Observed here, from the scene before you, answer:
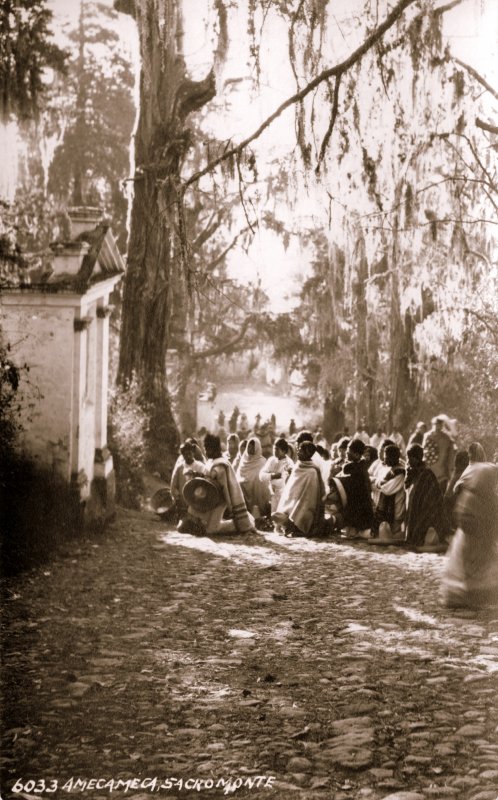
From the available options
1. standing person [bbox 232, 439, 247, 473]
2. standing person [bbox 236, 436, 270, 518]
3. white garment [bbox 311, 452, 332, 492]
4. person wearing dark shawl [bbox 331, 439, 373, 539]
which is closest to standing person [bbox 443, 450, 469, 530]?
person wearing dark shawl [bbox 331, 439, 373, 539]

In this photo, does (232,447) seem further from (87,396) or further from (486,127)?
(486,127)

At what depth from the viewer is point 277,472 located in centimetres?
1631

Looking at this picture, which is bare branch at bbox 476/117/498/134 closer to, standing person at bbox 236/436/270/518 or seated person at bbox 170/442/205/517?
seated person at bbox 170/442/205/517

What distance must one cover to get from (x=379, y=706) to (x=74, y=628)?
3.00 metres

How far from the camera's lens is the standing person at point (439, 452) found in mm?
16484

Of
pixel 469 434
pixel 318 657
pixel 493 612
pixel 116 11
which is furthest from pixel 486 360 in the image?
pixel 318 657

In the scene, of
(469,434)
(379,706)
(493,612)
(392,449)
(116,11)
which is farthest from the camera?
(469,434)

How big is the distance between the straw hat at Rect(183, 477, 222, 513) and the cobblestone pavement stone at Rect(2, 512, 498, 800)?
8.77 ft

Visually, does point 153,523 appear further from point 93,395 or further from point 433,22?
point 433,22

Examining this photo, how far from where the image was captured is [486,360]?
19.2 metres

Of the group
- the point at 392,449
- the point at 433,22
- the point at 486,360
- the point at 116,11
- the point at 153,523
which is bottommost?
the point at 153,523

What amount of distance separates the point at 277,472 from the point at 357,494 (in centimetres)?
205

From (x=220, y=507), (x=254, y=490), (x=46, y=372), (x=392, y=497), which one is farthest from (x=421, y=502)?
(x=46, y=372)

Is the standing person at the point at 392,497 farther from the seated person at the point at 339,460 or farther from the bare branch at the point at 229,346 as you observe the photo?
the bare branch at the point at 229,346
